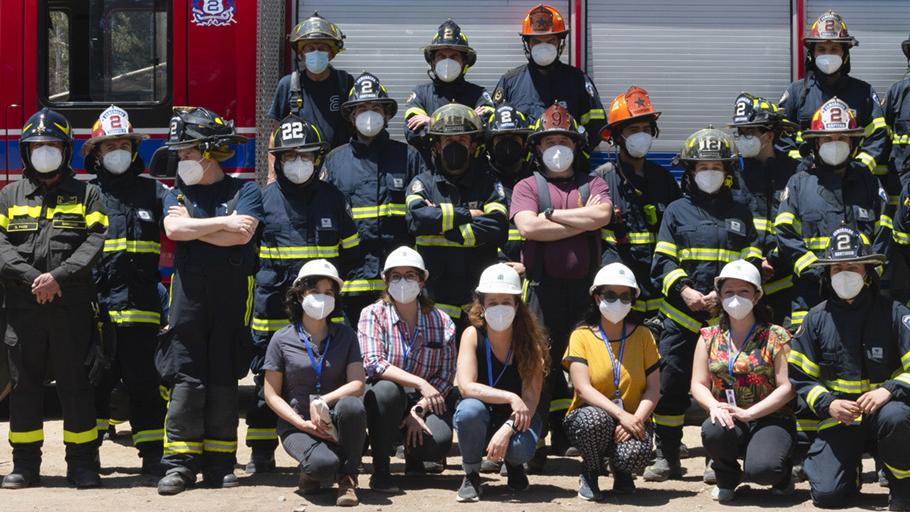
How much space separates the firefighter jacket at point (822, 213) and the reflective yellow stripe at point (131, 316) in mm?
3703

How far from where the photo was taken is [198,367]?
7.37 metres

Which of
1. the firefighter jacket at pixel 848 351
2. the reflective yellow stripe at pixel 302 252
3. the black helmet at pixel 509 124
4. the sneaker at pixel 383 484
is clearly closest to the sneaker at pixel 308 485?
the sneaker at pixel 383 484

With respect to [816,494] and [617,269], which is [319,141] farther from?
[816,494]

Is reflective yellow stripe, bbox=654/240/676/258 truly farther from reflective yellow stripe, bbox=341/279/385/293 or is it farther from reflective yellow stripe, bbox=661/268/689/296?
reflective yellow stripe, bbox=341/279/385/293

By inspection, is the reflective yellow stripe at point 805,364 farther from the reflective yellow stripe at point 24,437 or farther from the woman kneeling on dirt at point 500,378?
the reflective yellow stripe at point 24,437

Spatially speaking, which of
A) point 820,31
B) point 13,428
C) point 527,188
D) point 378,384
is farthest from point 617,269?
point 13,428

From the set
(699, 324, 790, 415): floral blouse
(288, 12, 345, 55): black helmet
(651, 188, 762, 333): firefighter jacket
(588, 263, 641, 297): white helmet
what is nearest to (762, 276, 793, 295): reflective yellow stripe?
(651, 188, 762, 333): firefighter jacket

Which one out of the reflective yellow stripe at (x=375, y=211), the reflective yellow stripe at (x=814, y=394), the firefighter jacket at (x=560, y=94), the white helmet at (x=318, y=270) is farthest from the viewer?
the firefighter jacket at (x=560, y=94)

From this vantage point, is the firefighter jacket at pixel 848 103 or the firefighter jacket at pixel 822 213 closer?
the firefighter jacket at pixel 822 213

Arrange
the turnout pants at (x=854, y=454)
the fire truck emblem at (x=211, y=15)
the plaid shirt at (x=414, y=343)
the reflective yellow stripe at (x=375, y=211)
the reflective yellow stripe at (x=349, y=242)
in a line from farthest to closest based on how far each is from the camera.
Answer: the fire truck emblem at (x=211, y=15), the reflective yellow stripe at (x=375, y=211), the reflective yellow stripe at (x=349, y=242), the plaid shirt at (x=414, y=343), the turnout pants at (x=854, y=454)

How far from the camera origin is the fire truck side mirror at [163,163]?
8.04 m

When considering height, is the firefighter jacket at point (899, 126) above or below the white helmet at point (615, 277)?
above

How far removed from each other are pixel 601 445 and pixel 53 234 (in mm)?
3202

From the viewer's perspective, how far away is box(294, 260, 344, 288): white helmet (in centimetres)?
720
